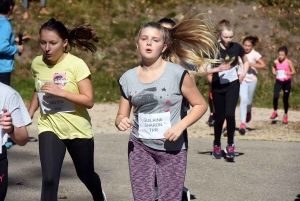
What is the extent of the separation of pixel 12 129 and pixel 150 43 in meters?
1.33

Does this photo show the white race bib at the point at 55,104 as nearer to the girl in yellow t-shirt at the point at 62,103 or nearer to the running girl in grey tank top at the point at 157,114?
the girl in yellow t-shirt at the point at 62,103

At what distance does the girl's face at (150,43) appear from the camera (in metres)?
5.51

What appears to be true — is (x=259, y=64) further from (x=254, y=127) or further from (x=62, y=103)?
(x=62, y=103)

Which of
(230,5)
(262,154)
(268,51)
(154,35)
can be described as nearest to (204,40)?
Result: (154,35)

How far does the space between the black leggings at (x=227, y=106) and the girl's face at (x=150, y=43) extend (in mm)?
4544

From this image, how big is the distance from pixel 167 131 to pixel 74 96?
1.10 meters

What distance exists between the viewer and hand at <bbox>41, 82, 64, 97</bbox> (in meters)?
6.00

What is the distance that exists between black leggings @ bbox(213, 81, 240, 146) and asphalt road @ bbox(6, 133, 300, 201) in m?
0.44

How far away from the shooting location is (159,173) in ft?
18.4

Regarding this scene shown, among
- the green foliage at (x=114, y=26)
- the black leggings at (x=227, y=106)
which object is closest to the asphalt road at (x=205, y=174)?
the black leggings at (x=227, y=106)

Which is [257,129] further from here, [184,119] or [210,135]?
[184,119]

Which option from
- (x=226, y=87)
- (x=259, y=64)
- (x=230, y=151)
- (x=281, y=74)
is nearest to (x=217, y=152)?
(x=230, y=151)

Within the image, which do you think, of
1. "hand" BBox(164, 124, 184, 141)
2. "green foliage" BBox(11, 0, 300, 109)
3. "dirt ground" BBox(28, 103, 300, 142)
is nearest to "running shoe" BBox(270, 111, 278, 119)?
"dirt ground" BBox(28, 103, 300, 142)

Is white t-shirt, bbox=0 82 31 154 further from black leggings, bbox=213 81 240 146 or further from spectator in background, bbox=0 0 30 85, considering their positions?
black leggings, bbox=213 81 240 146
